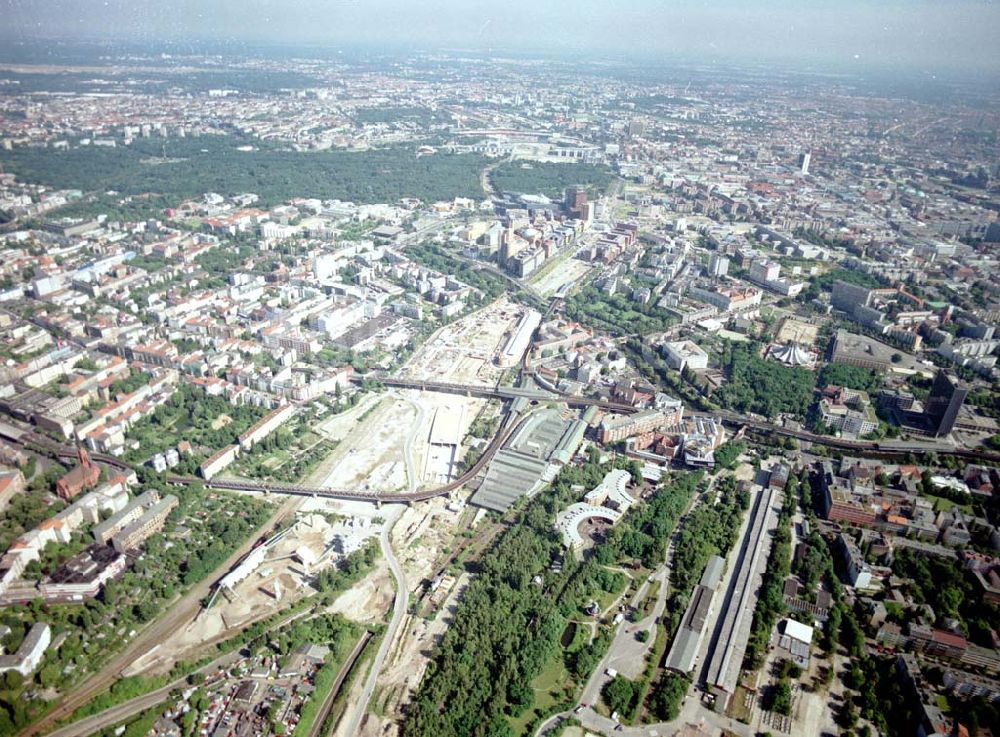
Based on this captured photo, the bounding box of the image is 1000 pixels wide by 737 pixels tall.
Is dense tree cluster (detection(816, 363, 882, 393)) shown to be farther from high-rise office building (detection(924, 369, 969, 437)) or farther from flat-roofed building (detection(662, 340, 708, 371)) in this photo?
flat-roofed building (detection(662, 340, 708, 371))

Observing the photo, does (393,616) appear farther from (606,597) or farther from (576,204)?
(576,204)

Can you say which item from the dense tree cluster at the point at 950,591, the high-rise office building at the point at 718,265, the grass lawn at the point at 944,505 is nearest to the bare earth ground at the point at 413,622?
the dense tree cluster at the point at 950,591

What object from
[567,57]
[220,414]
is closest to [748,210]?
[220,414]

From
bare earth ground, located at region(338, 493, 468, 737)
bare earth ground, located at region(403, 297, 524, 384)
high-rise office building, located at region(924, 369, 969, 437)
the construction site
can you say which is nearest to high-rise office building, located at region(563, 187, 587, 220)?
bare earth ground, located at region(403, 297, 524, 384)

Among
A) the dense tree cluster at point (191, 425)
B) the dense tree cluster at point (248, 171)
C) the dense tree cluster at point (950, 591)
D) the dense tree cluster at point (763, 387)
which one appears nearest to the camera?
the dense tree cluster at point (950, 591)

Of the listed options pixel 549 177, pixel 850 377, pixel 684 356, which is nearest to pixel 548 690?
pixel 684 356

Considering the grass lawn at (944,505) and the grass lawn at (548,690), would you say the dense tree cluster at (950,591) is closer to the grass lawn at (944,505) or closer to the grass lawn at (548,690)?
the grass lawn at (944,505)
